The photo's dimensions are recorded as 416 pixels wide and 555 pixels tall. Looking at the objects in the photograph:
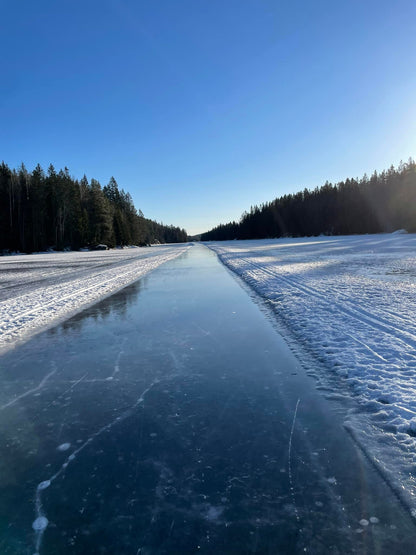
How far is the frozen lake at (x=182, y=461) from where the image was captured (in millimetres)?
2299

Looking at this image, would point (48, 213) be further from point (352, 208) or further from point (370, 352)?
point (352, 208)

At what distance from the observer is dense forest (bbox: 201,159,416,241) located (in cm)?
7869

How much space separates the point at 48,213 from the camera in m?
65.4

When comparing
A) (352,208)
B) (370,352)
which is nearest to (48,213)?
(370,352)

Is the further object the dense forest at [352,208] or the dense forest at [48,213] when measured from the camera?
the dense forest at [352,208]

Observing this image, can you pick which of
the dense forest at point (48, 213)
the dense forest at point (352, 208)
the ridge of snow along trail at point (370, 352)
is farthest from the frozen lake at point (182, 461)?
the dense forest at point (352, 208)

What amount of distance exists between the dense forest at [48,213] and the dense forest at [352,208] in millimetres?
62638

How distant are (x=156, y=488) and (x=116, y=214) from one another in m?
82.1

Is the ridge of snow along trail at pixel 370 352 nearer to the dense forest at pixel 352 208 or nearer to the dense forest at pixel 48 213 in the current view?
the dense forest at pixel 48 213

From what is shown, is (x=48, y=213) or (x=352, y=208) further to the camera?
(x=352, y=208)

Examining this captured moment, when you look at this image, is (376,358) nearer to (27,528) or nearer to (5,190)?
(27,528)

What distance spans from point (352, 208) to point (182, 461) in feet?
331

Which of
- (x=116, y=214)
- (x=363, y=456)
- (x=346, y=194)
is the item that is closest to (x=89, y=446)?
(x=363, y=456)

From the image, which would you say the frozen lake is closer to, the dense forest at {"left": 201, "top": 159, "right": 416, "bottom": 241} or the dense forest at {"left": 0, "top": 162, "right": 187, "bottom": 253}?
the dense forest at {"left": 0, "top": 162, "right": 187, "bottom": 253}
